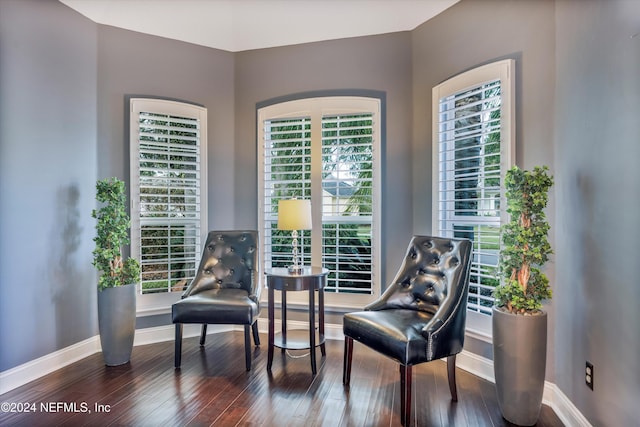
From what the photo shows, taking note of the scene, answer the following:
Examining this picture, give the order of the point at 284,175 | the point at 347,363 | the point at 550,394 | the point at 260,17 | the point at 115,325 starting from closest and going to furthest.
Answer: the point at 550,394 → the point at 347,363 → the point at 115,325 → the point at 260,17 → the point at 284,175

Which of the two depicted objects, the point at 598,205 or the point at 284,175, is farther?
the point at 284,175

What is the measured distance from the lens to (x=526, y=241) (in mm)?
2061

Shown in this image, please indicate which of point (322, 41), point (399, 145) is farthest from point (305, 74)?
point (399, 145)

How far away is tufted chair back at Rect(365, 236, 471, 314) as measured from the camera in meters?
2.42

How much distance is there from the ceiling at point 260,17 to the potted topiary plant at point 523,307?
186 centimetres

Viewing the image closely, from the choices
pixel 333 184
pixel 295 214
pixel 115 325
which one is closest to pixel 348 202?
pixel 333 184

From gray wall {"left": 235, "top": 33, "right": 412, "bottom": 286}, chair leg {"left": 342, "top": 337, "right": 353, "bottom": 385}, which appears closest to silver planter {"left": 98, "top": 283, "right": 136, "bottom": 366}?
gray wall {"left": 235, "top": 33, "right": 412, "bottom": 286}

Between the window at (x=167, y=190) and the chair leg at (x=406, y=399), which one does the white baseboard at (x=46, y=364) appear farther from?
the chair leg at (x=406, y=399)

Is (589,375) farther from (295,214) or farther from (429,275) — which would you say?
(295,214)

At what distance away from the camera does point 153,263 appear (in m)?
3.49

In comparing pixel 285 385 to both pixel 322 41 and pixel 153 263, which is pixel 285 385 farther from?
pixel 322 41

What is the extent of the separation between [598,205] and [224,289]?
2.80 m

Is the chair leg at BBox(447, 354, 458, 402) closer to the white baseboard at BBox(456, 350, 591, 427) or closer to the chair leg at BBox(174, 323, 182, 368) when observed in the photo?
the white baseboard at BBox(456, 350, 591, 427)

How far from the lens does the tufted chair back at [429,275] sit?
2.42 metres
